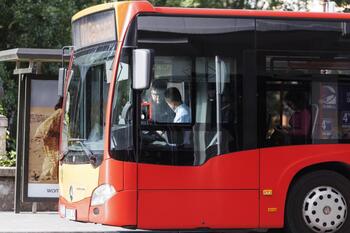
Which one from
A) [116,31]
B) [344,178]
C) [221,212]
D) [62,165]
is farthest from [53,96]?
[344,178]

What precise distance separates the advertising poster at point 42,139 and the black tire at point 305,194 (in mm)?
4948

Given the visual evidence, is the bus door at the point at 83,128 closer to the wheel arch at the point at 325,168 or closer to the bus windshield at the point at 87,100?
the bus windshield at the point at 87,100

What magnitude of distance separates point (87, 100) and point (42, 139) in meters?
3.57

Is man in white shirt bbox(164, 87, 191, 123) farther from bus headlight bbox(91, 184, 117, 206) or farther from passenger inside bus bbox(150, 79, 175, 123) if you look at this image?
bus headlight bbox(91, 184, 117, 206)

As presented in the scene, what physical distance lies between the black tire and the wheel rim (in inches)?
1.2

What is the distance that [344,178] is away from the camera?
9.05 metres

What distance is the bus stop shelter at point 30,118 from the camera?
12133mm

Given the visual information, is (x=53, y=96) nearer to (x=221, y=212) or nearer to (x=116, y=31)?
(x=116, y=31)

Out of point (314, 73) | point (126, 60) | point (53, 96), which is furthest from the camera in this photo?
point (53, 96)

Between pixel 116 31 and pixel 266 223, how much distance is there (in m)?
3.10

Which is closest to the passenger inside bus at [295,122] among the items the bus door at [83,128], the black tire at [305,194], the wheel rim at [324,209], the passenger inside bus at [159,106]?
the black tire at [305,194]

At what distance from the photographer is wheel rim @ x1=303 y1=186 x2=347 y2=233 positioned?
8867 mm

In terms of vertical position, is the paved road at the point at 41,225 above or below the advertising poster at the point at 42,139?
below

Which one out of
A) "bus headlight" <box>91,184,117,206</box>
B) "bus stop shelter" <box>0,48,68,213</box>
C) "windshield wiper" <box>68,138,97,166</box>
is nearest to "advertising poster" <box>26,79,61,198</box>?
"bus stop shelter" <box>0,48,68,213</box>
